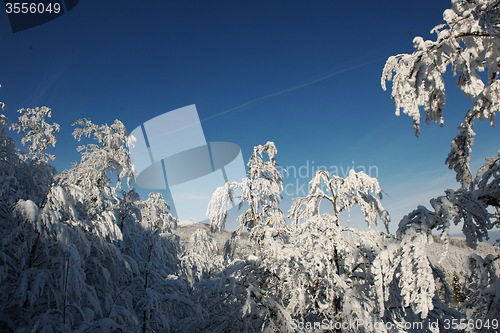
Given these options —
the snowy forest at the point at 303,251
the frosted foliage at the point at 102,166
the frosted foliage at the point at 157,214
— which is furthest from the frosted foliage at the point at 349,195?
the frosted foliage at the point at 157,214

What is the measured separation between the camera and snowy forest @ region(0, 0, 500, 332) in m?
3.03

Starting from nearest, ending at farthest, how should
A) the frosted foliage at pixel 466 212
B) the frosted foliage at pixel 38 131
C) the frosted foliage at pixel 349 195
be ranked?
the frosted foliage at pixel 466 212, the frosted foliage at pixel 349 195, the frosted foliage at pixel 38 131

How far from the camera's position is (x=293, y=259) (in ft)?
18.5

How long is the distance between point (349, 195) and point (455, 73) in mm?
3083

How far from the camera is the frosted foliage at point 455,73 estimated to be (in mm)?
3129

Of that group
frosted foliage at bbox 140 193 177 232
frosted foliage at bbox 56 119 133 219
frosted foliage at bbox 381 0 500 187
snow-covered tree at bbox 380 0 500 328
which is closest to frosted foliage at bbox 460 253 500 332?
snow-covered tree at bbox 380 0 500 328

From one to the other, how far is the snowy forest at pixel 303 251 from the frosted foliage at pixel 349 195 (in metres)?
0.03

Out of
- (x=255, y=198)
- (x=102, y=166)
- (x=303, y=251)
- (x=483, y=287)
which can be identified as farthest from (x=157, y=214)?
(x=483, y=287)

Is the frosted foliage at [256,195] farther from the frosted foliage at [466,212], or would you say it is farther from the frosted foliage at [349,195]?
the frosted foliage at [466,212]

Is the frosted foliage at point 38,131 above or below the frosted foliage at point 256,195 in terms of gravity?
above

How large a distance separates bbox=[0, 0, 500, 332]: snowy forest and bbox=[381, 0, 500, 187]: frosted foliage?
2 centimetres

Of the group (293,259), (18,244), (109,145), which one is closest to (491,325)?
(293,259)

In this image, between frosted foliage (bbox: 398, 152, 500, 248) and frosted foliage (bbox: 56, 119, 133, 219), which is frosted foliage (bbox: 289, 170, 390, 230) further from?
frosted foliage (bbox: 56, 119, 133, 219)

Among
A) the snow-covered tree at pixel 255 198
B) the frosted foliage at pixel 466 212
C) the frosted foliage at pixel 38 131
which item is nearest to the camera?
the frosted foliage at pixel 466 212
